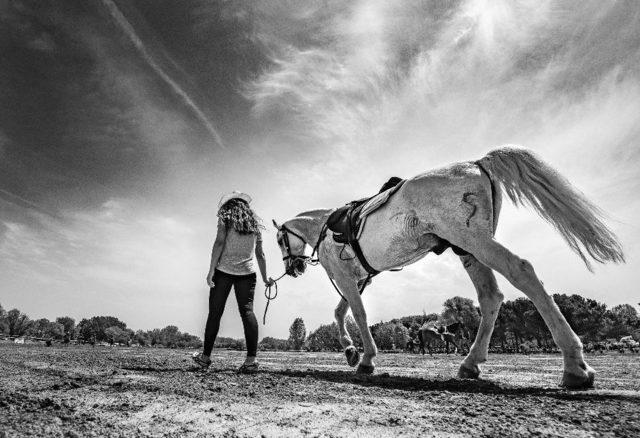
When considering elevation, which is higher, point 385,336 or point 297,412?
point 297,412

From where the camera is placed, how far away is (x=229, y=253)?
17.0ft

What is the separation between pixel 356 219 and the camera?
517cm

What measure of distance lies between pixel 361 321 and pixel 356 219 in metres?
1.58

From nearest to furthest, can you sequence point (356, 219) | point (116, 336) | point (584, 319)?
point (356, 219), point (584, 319), point (116, 336)

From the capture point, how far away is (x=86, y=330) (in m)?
107

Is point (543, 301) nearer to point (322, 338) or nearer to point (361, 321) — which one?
point (361, 321)

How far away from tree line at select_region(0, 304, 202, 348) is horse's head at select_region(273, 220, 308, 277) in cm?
9939

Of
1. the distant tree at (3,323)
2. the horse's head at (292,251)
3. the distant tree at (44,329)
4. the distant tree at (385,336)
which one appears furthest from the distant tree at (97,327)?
the horse's head at (292,251)

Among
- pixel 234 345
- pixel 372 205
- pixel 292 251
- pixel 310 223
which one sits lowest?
pixel 234 345

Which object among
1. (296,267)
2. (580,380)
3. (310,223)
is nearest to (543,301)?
(580,380)

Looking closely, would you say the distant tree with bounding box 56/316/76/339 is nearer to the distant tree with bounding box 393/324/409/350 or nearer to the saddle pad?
the distant tree with bounding box 393/324/409/350

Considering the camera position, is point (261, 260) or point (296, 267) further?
point (296, 267)

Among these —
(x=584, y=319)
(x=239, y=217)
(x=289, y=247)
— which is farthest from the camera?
(x=584, y=319)

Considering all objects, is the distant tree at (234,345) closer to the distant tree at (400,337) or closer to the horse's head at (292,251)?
the distant tree at (400,337)
